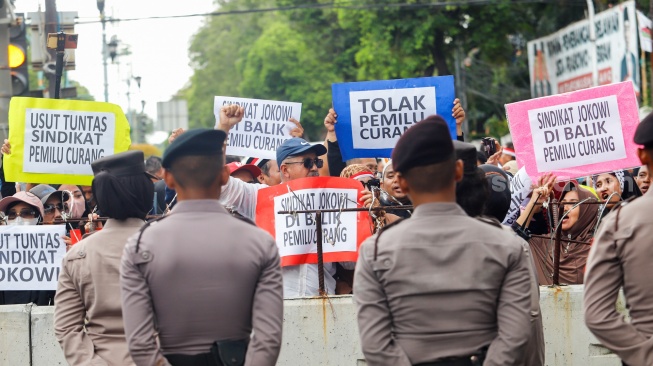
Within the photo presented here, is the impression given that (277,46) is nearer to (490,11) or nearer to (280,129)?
(490,11)

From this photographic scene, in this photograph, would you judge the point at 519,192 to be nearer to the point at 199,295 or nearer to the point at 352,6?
the point at 199,295

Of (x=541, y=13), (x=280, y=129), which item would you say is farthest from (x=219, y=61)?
(x=280, y=129)

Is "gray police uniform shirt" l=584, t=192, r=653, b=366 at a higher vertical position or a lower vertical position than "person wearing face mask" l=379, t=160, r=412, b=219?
lower

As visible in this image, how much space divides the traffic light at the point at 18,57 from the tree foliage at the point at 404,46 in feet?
40.5

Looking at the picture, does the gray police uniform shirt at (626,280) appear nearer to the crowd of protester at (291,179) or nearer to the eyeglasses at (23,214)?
the crowd of protester at (291,179)

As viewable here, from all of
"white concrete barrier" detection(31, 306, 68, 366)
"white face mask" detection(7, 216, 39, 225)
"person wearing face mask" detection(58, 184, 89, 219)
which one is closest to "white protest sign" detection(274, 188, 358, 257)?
"white concrete barrier" detection(31, 306, 68, 366)

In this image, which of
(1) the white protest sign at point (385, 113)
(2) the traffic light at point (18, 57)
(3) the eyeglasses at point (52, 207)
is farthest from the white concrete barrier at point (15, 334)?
(2) the traffic light at point (18, 57)

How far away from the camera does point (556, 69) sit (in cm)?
3684

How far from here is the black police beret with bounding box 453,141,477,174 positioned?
5.43 metres

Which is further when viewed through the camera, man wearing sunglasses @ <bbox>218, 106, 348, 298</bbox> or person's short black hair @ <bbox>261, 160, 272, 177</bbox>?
person's short black hair @ <bbox>261, 160, 272, 177</bbox>

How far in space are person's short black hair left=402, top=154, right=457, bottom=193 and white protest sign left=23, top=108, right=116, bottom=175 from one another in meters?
5.03

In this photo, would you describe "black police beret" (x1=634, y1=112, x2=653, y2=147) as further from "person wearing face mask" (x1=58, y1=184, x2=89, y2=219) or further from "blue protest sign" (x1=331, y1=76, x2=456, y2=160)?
"person wearing face mask" (x1=58, y1=184, x2=89, y2=219)

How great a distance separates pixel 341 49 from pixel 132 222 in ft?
133

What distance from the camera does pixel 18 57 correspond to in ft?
48.6
